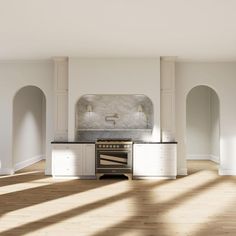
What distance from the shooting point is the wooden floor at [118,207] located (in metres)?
3.63

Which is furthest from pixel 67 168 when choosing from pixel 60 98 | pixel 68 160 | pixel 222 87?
pixel 222 87

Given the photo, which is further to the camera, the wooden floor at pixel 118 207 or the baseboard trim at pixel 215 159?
the baseboard trim at pixel 215 159

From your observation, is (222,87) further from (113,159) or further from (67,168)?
(67,168)

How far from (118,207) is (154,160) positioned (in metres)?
2.54

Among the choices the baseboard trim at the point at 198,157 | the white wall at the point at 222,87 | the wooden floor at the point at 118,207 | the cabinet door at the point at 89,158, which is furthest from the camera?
the baseboard trim at the point at 198,157

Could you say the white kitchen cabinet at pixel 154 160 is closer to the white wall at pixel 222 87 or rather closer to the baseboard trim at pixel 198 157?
the white wall at pixel 222 87

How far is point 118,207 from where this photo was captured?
4.58m

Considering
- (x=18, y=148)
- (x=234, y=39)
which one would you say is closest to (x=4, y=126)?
(x=18, y=148)

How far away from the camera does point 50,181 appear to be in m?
6.62

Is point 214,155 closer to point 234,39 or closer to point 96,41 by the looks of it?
point 234,39

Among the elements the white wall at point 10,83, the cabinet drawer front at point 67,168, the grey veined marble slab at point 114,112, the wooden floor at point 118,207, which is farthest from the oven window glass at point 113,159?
the white wall at point 10,83

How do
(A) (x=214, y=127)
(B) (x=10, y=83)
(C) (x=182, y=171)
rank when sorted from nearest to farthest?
(C) (x=182, y=171)
(B) (x=10, y=83)
(A) (x=214, y=127)

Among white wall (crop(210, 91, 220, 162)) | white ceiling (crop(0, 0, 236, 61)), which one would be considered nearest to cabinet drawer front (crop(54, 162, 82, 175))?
white ceiling (crop(0, 0, 236, 61))

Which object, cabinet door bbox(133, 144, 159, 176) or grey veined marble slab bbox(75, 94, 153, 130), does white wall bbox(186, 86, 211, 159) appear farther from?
cabinet door bbox(133, 144, 159, 176)
